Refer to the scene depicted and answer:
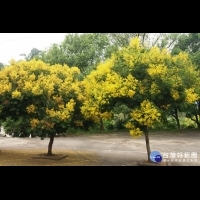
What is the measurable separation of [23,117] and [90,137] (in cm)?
587

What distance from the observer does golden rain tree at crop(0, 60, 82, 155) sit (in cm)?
770

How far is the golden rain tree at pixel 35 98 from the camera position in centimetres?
770

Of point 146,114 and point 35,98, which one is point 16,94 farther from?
point 146,114

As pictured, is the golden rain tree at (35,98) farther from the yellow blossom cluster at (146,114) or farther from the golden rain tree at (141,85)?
the yellow blossom cluster at (146,114)

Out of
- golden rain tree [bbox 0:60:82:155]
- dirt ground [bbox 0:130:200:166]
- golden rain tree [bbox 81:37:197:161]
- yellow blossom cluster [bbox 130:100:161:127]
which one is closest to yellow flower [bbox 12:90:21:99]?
golden rain tree [bbox 0:60:82:155]

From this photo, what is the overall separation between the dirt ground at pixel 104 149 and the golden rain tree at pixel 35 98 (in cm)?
98

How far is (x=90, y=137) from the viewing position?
13.5m

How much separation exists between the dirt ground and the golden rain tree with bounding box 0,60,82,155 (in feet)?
3.23

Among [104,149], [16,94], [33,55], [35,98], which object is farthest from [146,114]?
[33,55]

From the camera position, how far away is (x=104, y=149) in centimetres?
1038

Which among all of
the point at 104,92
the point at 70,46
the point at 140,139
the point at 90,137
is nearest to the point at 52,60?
the point at 70,46

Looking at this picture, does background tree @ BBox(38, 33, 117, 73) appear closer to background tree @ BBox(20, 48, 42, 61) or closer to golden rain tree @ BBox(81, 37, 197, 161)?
A: background tree @ BBox(20, 48, 42, 61)

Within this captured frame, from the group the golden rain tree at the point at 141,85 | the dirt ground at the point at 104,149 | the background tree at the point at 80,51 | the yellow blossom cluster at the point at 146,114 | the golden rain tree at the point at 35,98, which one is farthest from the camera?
the background tree at the point at 80,51

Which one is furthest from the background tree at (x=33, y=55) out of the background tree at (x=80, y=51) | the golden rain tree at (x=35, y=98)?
the golden rain tree at (x=35, y=98)
